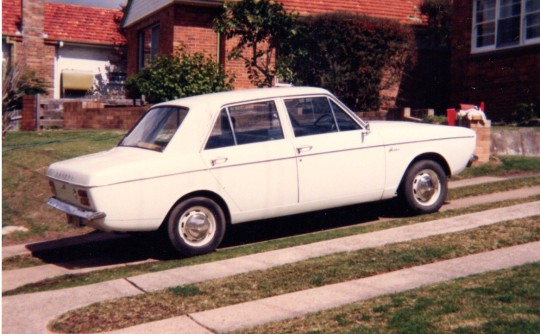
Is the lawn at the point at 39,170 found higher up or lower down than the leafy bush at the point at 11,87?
lower down

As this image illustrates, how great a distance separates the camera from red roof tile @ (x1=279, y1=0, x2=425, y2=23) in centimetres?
1930

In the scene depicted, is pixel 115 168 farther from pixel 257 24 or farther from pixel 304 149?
pixel 257 24

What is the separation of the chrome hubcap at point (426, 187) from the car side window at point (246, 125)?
1.81 m

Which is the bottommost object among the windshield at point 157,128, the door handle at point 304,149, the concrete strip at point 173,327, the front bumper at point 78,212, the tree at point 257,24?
the concrete strip at point 173,327

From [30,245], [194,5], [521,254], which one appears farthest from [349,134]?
[194,5]

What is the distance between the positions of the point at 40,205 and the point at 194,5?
10.2 m

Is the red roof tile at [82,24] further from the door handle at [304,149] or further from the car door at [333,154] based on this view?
the door handle at [304,149]

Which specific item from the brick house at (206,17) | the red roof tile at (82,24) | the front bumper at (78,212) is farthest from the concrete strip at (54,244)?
the red roof tile at (82,24)

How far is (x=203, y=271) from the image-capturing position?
6.54 metres

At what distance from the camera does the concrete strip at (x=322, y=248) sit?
20.9 feet

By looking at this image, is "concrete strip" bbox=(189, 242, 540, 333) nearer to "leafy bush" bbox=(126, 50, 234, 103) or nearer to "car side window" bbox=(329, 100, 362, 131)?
"car side window" bbox=(329, 100, 362, 131)

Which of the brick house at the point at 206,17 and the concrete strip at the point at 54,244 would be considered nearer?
the concrete strip at the point at 54,244

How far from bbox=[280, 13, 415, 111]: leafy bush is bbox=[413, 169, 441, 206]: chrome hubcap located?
8053mm

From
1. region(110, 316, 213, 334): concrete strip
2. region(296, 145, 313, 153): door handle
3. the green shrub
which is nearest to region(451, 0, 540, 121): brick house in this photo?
the green shrub
